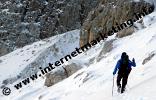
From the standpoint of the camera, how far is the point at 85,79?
2283cm

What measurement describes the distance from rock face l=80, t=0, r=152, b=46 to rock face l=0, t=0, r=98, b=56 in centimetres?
2392

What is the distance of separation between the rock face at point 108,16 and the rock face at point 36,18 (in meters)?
23.9

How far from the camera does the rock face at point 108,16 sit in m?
35.9

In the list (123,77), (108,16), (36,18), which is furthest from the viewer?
(36,18)

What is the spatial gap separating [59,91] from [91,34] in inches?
628

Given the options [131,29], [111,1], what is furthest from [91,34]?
[131,29]

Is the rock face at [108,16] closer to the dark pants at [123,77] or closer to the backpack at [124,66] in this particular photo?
the dark pants at [123,77]

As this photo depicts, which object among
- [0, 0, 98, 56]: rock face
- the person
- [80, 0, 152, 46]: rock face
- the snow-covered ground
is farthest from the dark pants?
[0, 0, 98, 56]: rock face

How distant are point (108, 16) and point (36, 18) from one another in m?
30.3

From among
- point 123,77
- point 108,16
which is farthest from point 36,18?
point 123,77

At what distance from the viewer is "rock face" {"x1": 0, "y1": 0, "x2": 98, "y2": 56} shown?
65.2 metres

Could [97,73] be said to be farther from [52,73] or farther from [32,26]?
[32,26]

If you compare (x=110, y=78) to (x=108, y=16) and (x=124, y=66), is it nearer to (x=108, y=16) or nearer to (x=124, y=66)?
(x=124, y=66)

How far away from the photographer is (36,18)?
224 ft
